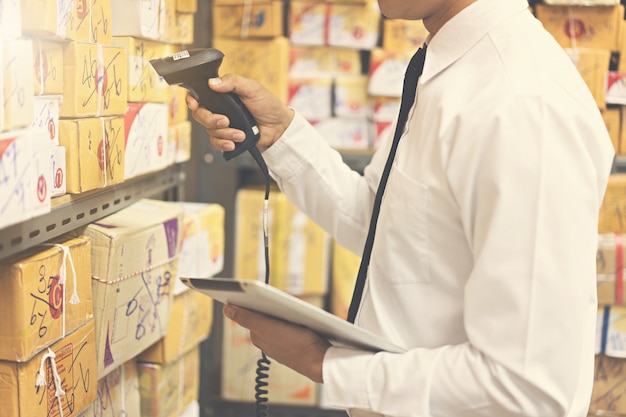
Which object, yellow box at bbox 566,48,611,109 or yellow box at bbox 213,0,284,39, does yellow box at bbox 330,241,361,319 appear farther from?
yellow box at bbox 566,48,611,109

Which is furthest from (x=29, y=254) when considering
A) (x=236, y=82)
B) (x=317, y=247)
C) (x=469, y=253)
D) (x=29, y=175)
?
(x=317, y=247)

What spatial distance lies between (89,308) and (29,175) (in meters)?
0.30

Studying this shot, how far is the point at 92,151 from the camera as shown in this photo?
3.91 ft

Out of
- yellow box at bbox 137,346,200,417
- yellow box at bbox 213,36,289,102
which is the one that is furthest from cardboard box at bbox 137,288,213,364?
yellow box at bbox 213,36,289,102

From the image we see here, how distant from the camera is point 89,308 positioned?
1179 mm

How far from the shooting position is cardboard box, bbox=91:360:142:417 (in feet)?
4.36

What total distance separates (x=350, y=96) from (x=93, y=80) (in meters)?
1.20

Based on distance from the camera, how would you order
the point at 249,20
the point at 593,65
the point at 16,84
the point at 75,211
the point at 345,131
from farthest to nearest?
the point at 345,131 → the point at 249,20 → the point at 593,65 → the point at 75,211 → the point at 16,84

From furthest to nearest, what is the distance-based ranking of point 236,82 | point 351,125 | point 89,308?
1. point 351,125
2. point 236,82
3. point 89,308

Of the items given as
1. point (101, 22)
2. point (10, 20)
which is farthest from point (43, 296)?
point (101, 22)

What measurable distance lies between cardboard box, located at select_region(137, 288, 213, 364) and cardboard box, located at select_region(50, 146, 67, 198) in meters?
0.50

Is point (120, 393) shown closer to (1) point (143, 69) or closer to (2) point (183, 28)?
(1) point (143, 69)

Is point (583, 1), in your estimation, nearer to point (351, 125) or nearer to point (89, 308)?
point (351, 125)

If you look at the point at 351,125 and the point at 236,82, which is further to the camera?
the point at 351,125
